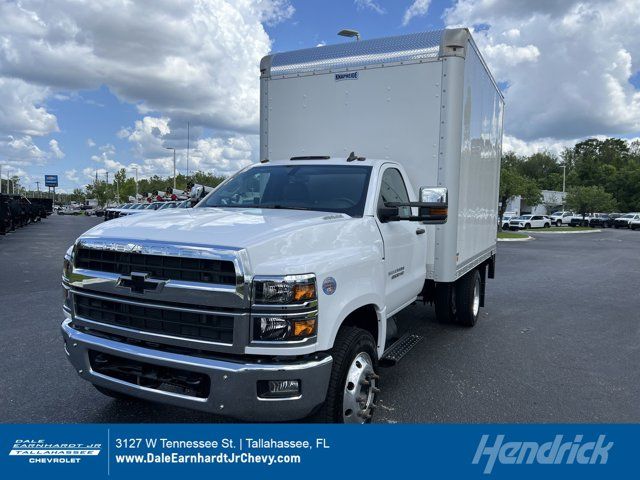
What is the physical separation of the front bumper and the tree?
5736 cm

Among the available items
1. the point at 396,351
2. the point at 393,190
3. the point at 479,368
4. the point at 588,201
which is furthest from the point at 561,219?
the point at 396,351

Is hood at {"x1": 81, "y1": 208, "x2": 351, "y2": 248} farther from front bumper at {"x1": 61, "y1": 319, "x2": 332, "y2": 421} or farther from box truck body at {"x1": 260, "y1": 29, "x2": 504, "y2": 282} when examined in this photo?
box truck body at {"x1": 260, "y1": 29, "x2": 504, "y2": 282}

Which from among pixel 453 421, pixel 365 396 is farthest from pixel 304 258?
pixel 453 421

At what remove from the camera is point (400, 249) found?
13.8 ft

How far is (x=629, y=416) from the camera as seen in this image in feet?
13.5

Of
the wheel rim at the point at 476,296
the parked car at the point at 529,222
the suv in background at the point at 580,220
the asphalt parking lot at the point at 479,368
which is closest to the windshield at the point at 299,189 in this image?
the asphalt parking lot at the point at 479,368

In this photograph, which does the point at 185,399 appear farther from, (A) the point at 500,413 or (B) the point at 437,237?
(B) the point at 437,237

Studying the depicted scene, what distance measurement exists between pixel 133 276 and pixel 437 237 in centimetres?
317

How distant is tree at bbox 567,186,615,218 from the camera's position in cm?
5250

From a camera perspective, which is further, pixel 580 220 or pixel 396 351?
pixel 580 220

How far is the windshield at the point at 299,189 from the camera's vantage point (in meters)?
4.07

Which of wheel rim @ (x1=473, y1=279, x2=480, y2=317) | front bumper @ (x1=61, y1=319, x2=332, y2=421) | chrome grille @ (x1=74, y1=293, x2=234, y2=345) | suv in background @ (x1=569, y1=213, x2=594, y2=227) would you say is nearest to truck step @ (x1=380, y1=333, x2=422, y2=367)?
front bumper @ (x1=61, y1=319, x2=332, y2=421)

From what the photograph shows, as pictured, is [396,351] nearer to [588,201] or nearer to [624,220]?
[588,201]

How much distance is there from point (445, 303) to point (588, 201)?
53.4 m
